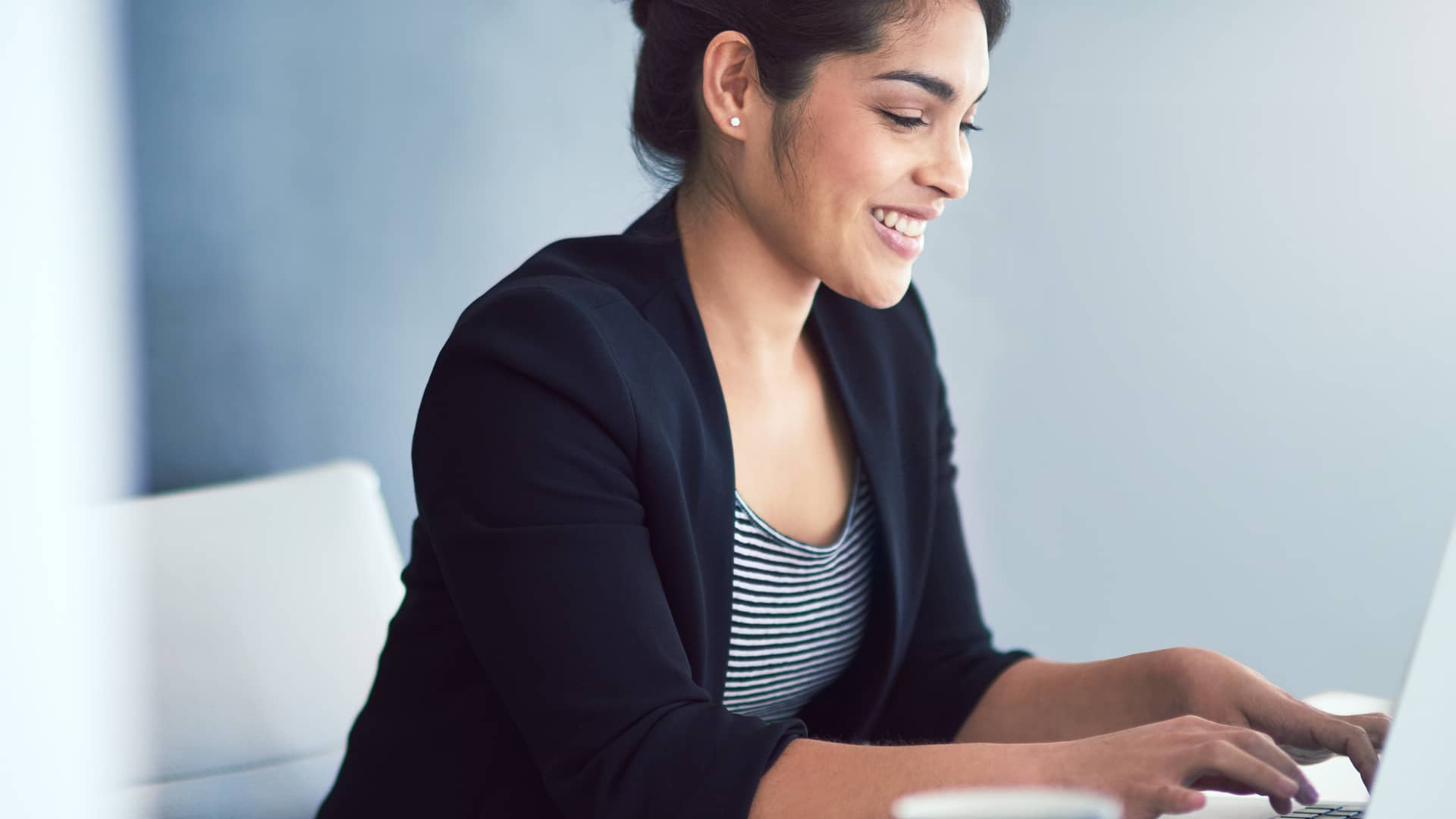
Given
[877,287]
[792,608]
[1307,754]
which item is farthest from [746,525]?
[1307,754]

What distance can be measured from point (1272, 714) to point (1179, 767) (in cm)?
26

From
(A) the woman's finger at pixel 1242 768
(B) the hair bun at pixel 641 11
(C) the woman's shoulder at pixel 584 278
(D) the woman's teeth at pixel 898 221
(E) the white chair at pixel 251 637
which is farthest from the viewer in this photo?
(E) the white chair at pixel 251 637

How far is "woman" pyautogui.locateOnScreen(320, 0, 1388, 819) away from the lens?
2.45ft

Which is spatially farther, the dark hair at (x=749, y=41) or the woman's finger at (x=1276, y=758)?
the dark hair at (x=749, y=41)

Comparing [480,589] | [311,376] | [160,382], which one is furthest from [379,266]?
[480,589]

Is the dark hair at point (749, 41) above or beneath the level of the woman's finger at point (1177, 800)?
above

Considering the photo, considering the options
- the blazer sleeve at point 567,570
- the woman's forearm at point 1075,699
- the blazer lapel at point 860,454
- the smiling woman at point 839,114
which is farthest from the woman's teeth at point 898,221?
the woman's forearm at point 1075,699

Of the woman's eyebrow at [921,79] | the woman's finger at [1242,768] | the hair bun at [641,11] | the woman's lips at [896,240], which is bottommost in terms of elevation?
the woman's finger at [1242,768]

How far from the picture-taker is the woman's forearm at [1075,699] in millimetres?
951

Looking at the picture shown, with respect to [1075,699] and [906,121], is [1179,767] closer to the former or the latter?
[1075,699]

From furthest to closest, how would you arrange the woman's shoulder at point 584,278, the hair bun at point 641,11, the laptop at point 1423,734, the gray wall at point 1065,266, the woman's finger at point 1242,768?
the gray wall at point 1065,266
the hair bun at point 641,11
the woman's shoulder at point 584,278
the woman's finger at point 1242,768
the laptop at point 1423,734

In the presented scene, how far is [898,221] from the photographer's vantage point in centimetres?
99

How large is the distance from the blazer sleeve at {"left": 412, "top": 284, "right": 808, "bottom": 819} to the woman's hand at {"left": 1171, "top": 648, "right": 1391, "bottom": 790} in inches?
12.1

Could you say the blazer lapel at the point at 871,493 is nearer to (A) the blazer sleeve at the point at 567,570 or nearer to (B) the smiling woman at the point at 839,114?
(B) the smiling woman at the point at 839,114
